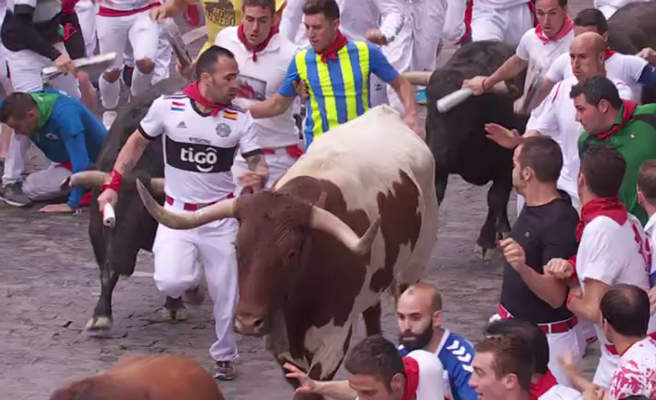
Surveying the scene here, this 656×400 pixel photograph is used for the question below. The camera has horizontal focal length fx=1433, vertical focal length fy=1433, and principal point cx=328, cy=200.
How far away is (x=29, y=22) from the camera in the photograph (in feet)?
40.6

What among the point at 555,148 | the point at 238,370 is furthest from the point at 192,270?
the point at 555,148

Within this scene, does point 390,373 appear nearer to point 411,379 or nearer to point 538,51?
point 411,379

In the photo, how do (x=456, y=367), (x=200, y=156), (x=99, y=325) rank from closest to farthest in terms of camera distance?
(x=456, y=367) < (x=200, y=156) < (x=99, y=325)

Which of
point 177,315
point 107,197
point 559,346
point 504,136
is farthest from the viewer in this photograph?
point 177,315

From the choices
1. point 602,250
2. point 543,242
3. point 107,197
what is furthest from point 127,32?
point 602,250

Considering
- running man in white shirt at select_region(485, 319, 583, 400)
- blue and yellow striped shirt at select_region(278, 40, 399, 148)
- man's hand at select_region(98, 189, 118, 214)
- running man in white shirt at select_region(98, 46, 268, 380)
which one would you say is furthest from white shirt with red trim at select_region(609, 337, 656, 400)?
blue and yellow striped shirt at select_region(278, 40, 399, 148)

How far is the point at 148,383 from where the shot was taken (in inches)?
155

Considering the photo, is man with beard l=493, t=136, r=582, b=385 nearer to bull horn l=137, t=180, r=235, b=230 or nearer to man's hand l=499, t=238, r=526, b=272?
man's hand l=499, t=238, r=526, b=272

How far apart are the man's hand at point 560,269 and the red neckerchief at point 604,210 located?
0.19 metres

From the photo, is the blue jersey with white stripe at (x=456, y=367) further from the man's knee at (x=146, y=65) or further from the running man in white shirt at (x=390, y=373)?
the man's knee at (x=146, y=65)

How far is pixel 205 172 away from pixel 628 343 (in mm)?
3188

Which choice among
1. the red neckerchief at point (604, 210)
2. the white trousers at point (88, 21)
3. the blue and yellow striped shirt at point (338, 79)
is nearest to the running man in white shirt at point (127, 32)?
the white trousers at point (88, 21)

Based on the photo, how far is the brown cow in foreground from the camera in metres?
3.61

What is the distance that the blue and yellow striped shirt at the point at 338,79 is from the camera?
9.23 m
